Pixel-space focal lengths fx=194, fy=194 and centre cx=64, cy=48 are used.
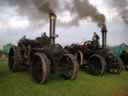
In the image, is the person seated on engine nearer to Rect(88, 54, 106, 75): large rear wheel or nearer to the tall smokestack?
Rect(88, 54, 106, 75): large rear wheel

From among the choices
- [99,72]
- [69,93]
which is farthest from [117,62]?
[69,93]

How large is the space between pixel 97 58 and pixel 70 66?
2.28 m

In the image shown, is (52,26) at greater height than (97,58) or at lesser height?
greater

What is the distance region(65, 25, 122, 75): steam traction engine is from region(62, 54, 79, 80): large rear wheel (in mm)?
2004

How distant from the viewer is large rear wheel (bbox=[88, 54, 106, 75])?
344 inches

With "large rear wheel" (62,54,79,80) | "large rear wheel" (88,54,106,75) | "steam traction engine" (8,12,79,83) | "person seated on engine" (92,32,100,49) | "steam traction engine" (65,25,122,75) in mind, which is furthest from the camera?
"person seated on engine" (92,32,100,49)

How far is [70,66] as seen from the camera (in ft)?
23.7

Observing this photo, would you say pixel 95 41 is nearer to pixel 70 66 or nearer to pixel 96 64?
pixel 96 64

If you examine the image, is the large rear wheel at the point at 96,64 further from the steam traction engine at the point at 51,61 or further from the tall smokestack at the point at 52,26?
the tall smokestack at the point at 52,26

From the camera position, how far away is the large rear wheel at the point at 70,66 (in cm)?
704

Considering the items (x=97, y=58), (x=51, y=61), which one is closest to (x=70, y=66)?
(x=51, y=61)

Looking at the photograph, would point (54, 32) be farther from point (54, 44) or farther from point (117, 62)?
point (117, 62)

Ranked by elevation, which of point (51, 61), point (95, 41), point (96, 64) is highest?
point (95, 41)

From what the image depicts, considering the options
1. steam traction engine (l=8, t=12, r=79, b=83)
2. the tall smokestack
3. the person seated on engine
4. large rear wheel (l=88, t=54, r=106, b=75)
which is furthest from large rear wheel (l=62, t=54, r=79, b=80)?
the person seated on engine
